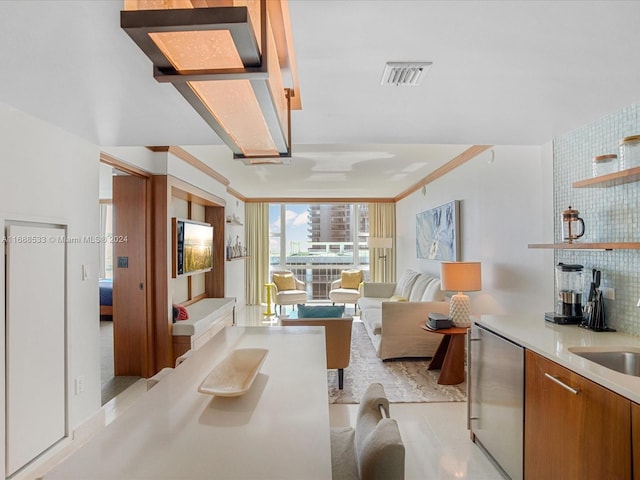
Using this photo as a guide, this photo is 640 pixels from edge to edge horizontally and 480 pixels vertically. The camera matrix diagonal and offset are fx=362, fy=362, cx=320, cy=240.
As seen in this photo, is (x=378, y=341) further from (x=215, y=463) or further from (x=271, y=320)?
(x=215, y=463)

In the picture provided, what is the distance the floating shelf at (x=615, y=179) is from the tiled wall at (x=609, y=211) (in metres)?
0.07

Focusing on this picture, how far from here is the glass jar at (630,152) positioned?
183 cm

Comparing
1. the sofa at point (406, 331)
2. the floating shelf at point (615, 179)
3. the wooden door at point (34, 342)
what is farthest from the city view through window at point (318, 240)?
the floating shelf at point (615, 179)

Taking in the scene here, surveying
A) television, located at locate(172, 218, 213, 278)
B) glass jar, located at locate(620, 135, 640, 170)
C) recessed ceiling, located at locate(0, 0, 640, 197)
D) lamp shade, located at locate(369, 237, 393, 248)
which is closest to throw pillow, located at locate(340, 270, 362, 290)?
lamp shade, located at locate(369, 237, 393, 248)

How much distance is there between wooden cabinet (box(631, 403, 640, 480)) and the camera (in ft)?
3.99

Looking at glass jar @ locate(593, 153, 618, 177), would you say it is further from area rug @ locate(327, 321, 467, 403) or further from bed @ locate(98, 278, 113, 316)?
bed @ locate(98, 278, 113, 316)

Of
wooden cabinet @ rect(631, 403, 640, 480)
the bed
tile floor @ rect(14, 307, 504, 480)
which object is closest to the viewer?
wooden cabinet @ rect(631, 403, 640, 480)

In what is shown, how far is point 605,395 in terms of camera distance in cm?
135

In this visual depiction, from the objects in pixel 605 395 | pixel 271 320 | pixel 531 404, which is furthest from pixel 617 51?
pixel 271 320

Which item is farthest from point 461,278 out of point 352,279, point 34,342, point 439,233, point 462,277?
point 352,279

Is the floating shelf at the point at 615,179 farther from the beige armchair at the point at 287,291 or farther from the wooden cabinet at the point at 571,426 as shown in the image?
the beige armchair at the point at 287,291

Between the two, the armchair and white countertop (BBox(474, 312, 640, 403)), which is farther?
the armchair

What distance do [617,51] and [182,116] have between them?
2254 millimetres

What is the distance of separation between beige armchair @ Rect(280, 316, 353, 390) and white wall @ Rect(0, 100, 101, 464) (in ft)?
5.79
